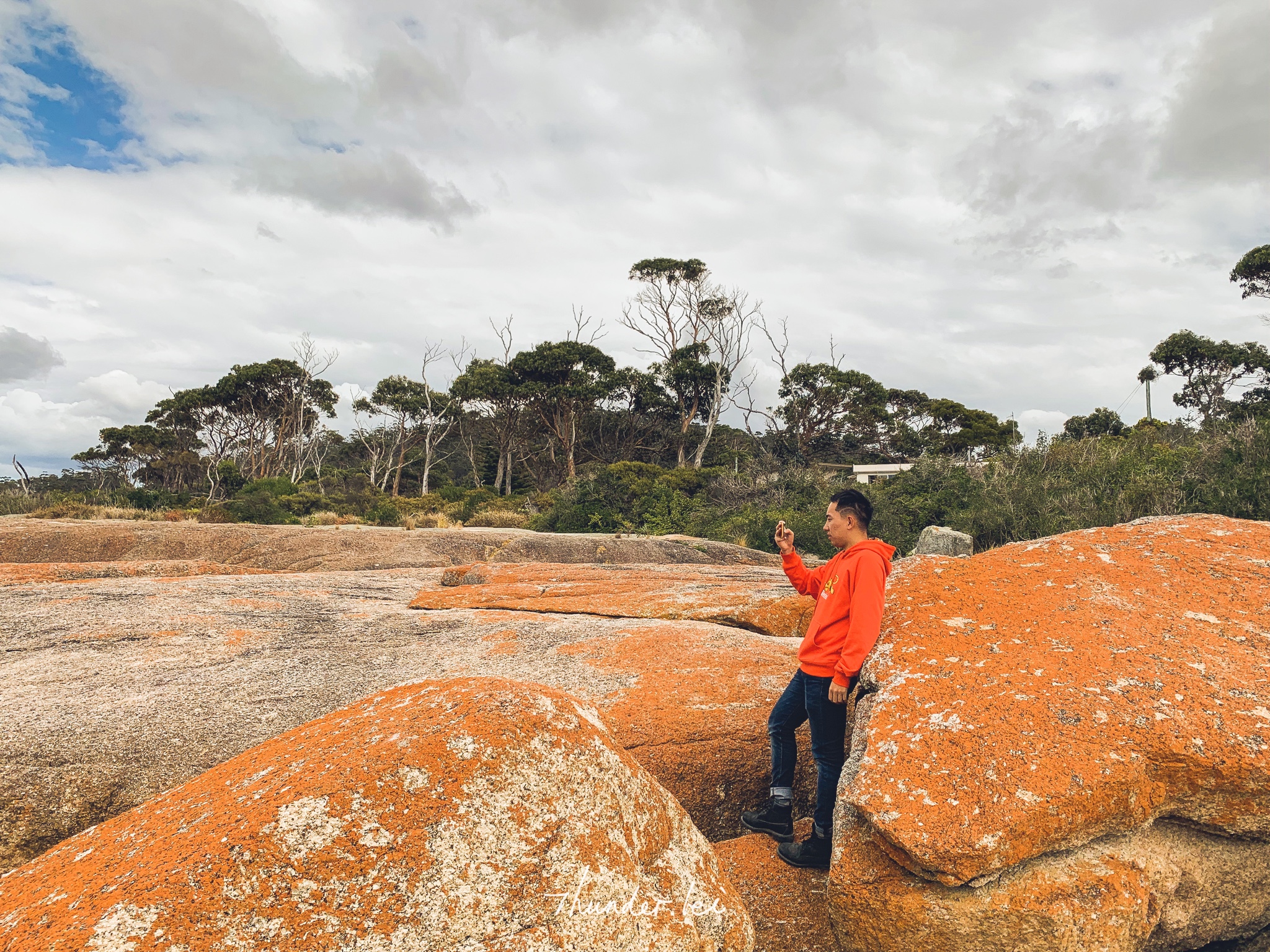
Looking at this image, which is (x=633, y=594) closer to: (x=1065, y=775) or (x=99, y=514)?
(x=1065, y=775)

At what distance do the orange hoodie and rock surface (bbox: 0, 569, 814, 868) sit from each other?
2.56 ft

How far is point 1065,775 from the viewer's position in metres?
2.64

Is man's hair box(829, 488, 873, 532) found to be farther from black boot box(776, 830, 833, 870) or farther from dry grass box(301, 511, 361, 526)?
dry grass box(301, 511, 361, 526)

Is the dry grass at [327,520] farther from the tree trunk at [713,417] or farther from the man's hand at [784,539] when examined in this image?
the tree trunk at [713,417]

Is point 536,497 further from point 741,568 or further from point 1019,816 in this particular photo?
point 1019,816

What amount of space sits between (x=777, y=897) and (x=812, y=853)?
0.28 metres

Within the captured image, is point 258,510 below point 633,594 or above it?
above

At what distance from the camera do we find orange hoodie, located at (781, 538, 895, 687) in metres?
3.43

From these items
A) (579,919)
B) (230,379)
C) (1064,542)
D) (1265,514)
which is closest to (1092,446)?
(1265,514)

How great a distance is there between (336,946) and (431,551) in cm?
982

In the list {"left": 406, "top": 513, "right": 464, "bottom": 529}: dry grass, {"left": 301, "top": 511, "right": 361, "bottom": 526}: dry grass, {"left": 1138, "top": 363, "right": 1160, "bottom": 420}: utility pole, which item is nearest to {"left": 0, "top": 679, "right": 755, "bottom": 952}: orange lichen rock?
{"left": 406, "top": 513, "right": 464, "bottom": 529}: dry grass

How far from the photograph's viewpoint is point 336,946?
1833 millimetres

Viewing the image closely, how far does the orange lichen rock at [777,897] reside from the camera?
291 centimetres

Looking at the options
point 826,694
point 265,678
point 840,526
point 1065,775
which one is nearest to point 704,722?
point 826,694
